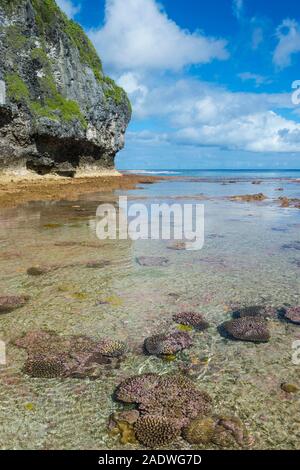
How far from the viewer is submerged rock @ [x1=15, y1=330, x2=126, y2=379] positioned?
562cm

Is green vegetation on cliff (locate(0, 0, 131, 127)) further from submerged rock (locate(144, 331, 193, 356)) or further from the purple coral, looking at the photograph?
the purple coral

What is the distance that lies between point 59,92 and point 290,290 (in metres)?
43.0

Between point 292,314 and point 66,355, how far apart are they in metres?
4.67

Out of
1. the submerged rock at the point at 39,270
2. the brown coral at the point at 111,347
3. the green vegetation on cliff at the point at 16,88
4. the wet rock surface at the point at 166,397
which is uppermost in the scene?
the green vegetation on cliff at the point at 16,88

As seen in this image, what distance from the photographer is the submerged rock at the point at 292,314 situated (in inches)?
293

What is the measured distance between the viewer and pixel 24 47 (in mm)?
37562

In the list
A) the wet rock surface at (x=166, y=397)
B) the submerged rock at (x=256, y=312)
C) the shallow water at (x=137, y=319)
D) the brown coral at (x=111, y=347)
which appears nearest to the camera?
the shallow water at (x=137, y=319)

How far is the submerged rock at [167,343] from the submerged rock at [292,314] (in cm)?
228

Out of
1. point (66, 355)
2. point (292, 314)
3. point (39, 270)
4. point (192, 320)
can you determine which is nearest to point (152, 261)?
point (39, 270)

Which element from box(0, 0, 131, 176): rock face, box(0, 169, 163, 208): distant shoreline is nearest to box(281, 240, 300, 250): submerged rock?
box(0, 169, 163, 208): distant shoreline

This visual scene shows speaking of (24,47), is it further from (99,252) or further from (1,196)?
(99,252)

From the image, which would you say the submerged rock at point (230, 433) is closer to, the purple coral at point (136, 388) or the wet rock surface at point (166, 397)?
the wet rock surface at point (166, 397)

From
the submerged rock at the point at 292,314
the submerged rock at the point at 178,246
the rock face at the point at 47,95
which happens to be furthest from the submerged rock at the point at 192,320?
the rock face at the point at 47,95

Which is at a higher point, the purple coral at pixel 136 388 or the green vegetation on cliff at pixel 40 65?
the green vegetation on cliff at pixel 40 65
